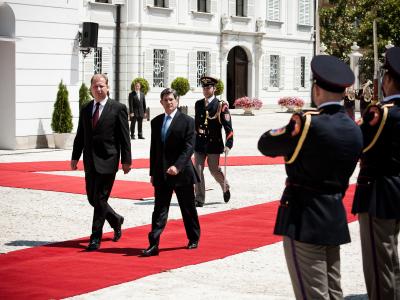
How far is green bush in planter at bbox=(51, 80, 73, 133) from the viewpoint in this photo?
76.4 ft

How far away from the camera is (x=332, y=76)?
571 cm

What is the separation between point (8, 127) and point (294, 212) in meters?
17.7

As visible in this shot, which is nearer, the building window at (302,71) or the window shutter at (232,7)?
the window shutter at (232,7)

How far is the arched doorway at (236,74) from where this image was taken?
47.6m

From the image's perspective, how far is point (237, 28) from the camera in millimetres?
46938

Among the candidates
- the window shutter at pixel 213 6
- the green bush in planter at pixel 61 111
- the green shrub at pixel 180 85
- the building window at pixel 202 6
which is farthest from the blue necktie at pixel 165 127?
the window shutter at pixel 213 6

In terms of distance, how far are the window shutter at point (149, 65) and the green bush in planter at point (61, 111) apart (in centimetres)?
1749

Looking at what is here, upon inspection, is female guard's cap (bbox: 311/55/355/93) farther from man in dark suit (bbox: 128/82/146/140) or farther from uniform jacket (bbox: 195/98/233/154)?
man in dark suit (bbox: 128/82/146/140)

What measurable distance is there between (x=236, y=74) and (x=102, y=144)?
124 feet

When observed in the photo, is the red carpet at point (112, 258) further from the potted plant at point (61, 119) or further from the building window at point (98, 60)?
the building window at point (98, 60)

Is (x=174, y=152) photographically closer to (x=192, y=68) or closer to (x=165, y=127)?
(x=165, y=127)

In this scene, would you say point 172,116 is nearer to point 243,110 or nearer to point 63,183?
point 63,183

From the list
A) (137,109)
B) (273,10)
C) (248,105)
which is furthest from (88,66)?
(273,10)

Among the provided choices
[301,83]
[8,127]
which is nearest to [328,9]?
[301,83]
